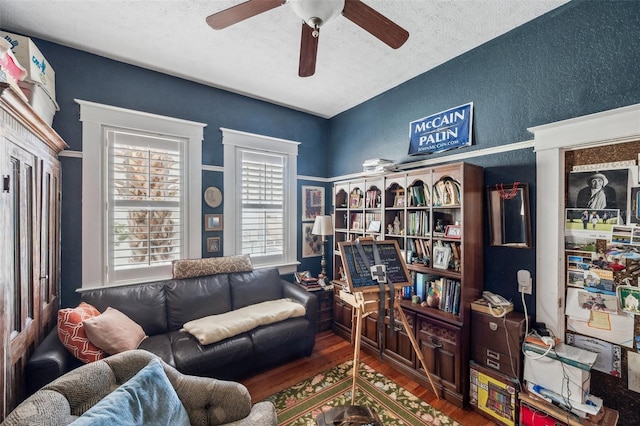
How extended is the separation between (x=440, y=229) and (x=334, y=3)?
6.66 ft

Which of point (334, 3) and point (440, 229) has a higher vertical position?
→ point (334, 3)

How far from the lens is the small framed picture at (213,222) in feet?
10.4

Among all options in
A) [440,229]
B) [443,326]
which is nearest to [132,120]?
[440,229]

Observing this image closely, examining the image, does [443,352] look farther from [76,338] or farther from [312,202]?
[76,338]

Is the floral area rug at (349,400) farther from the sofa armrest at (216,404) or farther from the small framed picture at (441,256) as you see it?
the small framed picture at (441,256)

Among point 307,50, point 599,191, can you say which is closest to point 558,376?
point 599,191

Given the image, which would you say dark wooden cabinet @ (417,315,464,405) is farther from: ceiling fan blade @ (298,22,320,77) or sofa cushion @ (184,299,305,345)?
ceiling fan blade @ (298,22,320,77)

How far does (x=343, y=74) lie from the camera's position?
294 centimetres

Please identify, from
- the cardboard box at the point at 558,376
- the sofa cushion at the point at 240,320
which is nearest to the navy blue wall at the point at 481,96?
the cardboard box at the point at 558,376

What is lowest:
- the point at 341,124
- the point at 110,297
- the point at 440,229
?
the point at 110,297

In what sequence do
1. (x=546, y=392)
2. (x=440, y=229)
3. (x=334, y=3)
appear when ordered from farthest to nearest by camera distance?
1. (x=440, y=229)
2. (x=546, y=392)
3. (x=334, y=3)

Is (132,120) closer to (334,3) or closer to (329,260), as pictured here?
(334,3)

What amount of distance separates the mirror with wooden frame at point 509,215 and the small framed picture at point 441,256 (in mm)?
384

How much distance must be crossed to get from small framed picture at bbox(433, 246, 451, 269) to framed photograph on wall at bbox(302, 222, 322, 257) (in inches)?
78.2
